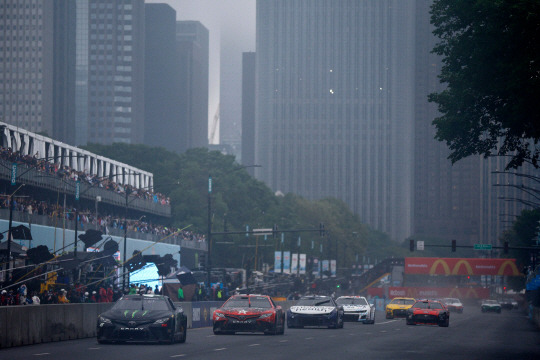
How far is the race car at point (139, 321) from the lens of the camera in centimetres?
2777

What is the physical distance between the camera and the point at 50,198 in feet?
247

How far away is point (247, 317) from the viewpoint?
34.4 m

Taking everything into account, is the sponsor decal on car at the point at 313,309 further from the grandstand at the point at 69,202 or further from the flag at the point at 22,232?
the flag at the point at 22,232

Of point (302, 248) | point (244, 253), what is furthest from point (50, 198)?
point (302, 248)

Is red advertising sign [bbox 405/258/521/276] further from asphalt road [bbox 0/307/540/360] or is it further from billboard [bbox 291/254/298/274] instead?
asphalt road [bbox 0/307/540/360]

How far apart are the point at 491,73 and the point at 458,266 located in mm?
109360

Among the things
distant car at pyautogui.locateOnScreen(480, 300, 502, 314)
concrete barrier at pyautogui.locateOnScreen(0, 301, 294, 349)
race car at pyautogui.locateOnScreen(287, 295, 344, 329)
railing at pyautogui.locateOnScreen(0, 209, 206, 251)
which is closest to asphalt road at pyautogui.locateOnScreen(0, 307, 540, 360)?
concrete barrier at pyautogui.locateOnScreen(0, 301, 294, 349)

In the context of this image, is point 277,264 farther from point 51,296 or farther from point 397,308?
point 51,296

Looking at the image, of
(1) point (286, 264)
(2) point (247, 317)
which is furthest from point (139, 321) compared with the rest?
(1) point (286, 264)

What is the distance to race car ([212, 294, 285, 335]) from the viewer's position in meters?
34.4

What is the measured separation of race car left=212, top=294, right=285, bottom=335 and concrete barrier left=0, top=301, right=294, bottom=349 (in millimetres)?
3927

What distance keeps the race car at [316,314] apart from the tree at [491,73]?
989 centimetres

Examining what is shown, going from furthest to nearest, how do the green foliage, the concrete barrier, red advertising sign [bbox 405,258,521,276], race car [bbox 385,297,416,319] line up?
red advertising sign [bbox 405,258,521,276] → the green foliage → race car [bbox 385,297,416,319] → the concrete barrier

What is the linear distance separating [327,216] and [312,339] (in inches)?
5018
